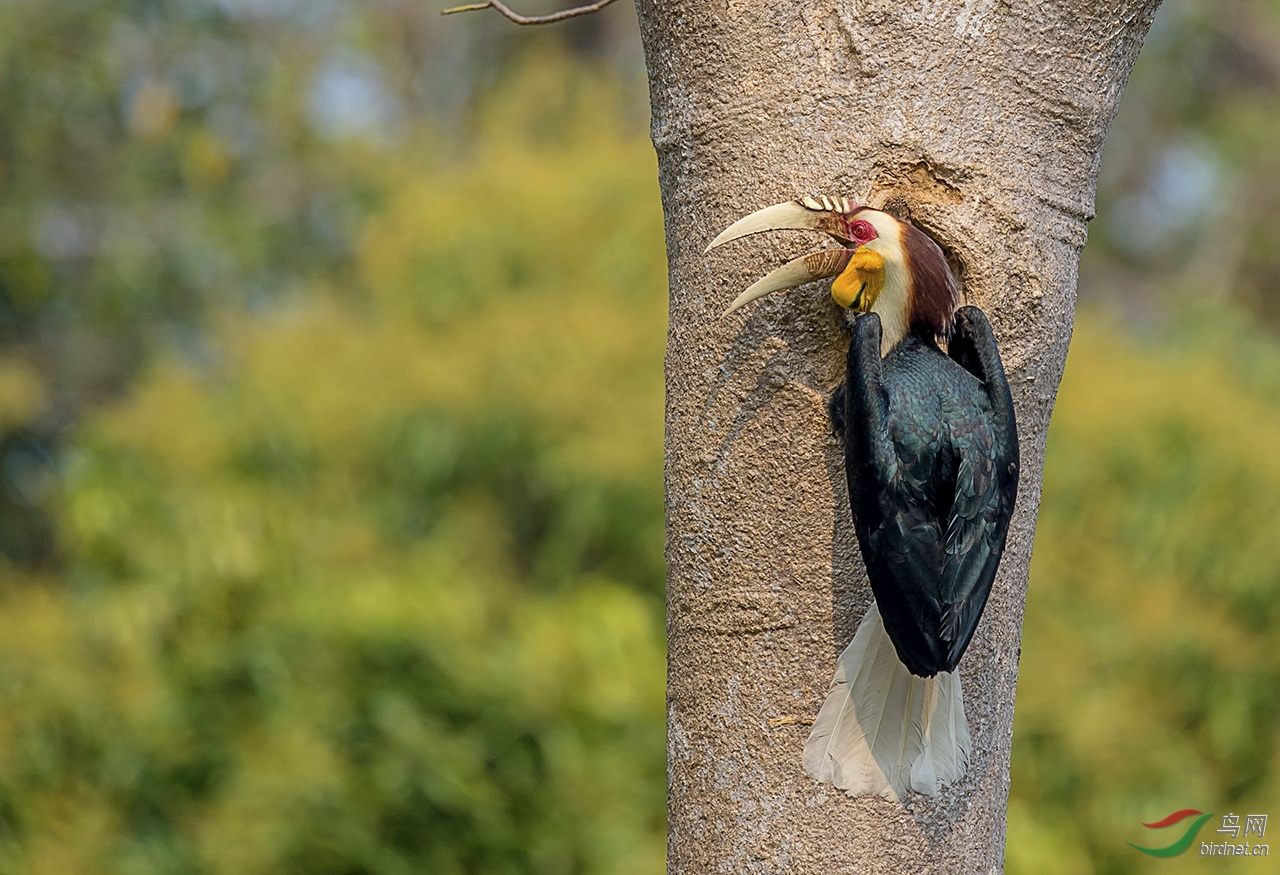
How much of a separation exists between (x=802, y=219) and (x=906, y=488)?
305 millimetres

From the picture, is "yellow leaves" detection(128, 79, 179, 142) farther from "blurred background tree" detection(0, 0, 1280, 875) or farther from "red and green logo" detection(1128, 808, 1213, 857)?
"red and green logo" detection(1128, 808, 1213, 857)

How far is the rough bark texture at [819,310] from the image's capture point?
1375mm

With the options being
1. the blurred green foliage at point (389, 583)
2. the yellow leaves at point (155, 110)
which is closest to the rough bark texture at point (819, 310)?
the blurred green foliage at point (389, 583)

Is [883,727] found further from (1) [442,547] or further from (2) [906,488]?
(1) [442,547]

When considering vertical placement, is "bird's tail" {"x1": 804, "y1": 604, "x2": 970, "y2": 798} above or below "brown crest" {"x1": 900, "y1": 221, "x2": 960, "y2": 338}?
below

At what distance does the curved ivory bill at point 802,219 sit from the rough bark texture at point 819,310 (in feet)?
0.11

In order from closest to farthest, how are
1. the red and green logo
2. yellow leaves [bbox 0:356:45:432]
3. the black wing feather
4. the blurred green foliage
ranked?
the black wing feather, the red and green logo, the blurred green foliage, yellow leaves [bbox 0:356:45:432]

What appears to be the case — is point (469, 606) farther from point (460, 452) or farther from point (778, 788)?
point (778, 788)

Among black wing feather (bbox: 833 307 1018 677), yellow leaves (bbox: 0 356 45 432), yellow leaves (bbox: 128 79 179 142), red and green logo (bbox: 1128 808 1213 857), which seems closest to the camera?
black wing feather (bbox: 833 307 1018 677)

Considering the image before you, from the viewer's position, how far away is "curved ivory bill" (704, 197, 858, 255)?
1360 mm

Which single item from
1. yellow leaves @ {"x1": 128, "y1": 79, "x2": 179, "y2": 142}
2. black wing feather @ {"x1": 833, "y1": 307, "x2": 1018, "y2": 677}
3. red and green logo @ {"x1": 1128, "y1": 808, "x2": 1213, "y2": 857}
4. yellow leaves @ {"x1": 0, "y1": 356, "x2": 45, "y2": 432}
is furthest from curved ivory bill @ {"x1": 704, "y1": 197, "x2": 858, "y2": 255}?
yellow leaves @ {"x1": 0, "y1": 356, "x2": 45, "y2": 432}

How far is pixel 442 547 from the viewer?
13.5 ft

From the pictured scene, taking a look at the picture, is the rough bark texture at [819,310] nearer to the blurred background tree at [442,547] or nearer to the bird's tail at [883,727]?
the bird's tail at [883,727]

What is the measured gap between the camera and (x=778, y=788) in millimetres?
1395
